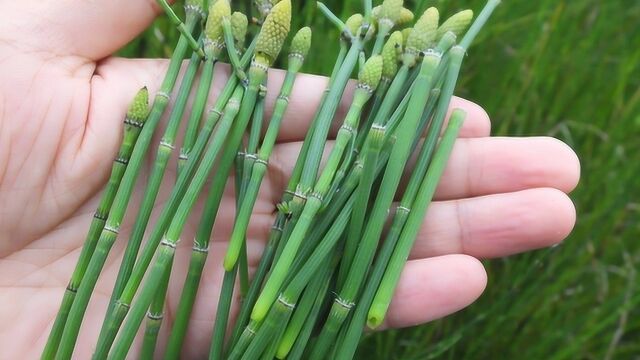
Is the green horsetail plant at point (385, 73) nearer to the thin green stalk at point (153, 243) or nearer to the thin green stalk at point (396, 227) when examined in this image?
the thin green stalk at point (396, 227)

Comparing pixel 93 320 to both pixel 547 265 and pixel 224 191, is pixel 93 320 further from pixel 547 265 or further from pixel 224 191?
pixel 547 265

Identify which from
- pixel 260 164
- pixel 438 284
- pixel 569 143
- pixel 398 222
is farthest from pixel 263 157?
pixel 569 143

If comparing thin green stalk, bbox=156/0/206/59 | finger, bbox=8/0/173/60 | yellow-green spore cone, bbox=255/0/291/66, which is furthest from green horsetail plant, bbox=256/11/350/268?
finger, bbox=8/0/173/60

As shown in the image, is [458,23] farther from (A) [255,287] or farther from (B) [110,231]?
(B) [110,231]

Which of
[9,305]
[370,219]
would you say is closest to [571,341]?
[370,219]

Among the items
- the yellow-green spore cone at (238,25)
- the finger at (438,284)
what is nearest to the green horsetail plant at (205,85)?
the yellow-green spore cone at (238,25)

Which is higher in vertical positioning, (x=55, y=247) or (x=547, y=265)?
(x=547, y=265)

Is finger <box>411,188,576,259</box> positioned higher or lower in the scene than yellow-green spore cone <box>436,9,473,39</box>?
lower

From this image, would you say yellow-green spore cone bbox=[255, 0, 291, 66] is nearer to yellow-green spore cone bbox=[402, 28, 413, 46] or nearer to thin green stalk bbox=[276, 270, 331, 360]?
yellow-green spore cone bbox=[402, 28, 413, 46]
